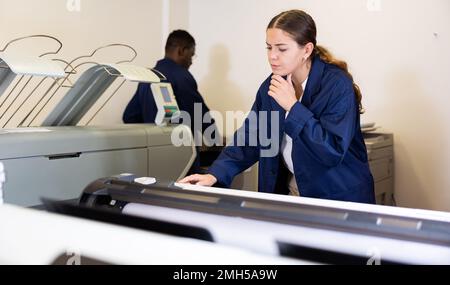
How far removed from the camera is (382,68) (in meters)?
2.80

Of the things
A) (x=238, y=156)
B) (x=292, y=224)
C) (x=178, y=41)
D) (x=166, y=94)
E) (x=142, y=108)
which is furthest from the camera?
(x=178, y=41)

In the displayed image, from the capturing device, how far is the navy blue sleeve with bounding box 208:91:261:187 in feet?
4.57

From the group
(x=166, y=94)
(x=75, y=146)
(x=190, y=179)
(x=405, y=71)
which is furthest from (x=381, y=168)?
(x=75, y=146)

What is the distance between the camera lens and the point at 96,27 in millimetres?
2768

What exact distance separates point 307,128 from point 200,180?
1.00 feet

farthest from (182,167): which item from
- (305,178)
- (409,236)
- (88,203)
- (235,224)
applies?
(409,236)

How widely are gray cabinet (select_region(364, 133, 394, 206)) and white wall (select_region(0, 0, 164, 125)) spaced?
150cm

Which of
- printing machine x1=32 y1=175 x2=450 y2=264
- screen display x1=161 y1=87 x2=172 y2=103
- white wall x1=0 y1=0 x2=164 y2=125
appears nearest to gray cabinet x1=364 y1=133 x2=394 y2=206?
screen display x1=161 y1=87 x2=172 y2=103

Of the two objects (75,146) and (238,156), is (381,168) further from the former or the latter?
(75,146)

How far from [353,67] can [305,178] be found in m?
1.76

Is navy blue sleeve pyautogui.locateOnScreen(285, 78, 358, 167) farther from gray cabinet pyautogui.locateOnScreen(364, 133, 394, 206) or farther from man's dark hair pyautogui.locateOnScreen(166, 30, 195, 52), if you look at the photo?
man's dark hair pyautogui.locateOnScreen(166, 30, 195, 52)

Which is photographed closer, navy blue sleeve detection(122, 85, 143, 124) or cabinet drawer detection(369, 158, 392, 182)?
cabinet drawer detection(369, 158, 392, 182)

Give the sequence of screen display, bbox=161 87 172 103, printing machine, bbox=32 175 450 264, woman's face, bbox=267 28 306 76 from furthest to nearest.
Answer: screen display, bbox=161 87 172 103
woman's face, bbox=267 28 306 76
printing machine, bbox=32 175 450 264
